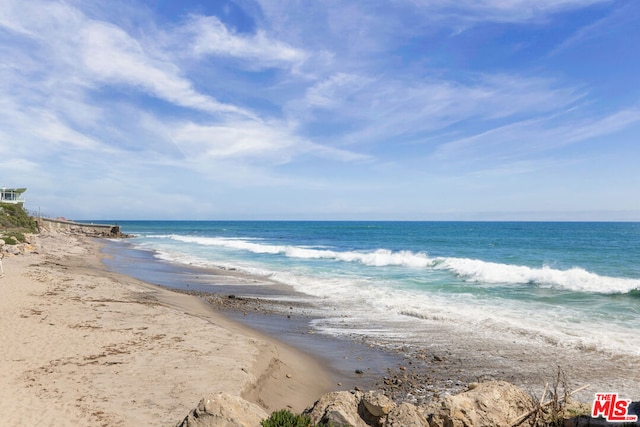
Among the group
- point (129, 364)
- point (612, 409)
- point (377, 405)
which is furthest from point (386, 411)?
point (129, 364)

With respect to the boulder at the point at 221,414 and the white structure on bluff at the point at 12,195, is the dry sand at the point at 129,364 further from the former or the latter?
the white structure on bluff at the point at 12,195

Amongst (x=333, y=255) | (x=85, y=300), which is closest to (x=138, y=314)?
(x=85, y=300)

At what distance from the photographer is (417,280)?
80.0 ft

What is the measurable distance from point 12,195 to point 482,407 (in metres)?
79.8

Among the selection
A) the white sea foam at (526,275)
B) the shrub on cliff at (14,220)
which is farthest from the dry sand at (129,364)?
the shrub on cliff at (14,220)

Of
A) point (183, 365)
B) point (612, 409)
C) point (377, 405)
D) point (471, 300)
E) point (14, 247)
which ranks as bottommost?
point (471, 300)

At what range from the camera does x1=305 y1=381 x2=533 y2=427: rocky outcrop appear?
5.47m

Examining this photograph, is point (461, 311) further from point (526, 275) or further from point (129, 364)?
point (526, 275)

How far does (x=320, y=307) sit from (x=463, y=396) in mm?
11185

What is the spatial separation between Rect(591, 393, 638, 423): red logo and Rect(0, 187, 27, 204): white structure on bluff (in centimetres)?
7824

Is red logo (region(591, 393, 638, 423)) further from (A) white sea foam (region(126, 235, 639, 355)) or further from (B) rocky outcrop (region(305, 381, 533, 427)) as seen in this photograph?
(A) white sea foam (region(126, 235, 639, 355))

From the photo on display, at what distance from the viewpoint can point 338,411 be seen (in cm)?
545

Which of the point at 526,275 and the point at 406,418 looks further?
the point at 526,275

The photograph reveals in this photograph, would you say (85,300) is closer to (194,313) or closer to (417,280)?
(194,313)
